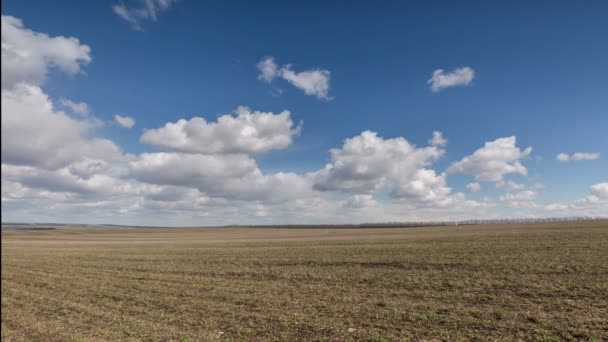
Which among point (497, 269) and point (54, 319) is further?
point (497, 269)

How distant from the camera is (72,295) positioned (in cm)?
1955

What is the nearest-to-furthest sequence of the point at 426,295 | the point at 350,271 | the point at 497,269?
the point at 426,295 → the point at 497,269 → the point at 350,271

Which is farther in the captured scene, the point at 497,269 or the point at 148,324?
the point at 497,269

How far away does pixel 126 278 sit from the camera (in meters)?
25.2

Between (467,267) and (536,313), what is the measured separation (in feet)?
37.6

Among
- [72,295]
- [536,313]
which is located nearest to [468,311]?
[536,313]

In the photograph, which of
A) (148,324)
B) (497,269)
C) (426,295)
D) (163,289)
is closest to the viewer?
(148,324)

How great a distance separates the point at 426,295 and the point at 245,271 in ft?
46.6

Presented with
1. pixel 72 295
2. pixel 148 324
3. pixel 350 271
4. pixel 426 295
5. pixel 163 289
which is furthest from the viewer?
pixel 350 271

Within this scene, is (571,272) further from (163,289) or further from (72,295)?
(72,295)

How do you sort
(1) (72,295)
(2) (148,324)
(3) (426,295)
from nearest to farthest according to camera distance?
1. (2) (148,324)
2. (3) (426,295)
3. (1) (72,295)

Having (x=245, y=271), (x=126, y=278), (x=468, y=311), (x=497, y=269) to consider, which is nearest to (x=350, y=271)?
(x=245, y=271)

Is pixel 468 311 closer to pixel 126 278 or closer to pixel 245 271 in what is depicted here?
pixel 245 271

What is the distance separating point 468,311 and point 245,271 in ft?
55.4
